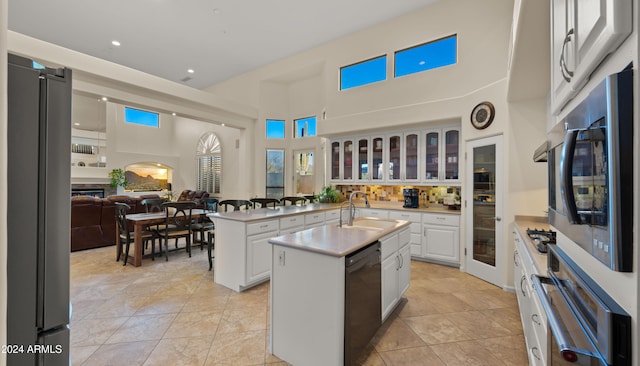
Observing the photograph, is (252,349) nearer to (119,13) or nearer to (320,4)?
(320,4)

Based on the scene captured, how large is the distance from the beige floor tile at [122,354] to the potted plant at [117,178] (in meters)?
9.62

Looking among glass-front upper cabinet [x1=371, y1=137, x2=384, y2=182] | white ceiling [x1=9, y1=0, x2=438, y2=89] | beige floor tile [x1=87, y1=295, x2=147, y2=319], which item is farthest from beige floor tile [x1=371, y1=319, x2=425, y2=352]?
white ceiling [x1=9, y1=0, x2=438, y2=89]

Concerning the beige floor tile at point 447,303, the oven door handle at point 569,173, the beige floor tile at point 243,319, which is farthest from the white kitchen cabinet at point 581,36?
the beige floor tile at point 243,319

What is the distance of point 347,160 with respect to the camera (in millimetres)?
5816

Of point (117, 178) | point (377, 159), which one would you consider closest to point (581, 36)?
point (377, 159)

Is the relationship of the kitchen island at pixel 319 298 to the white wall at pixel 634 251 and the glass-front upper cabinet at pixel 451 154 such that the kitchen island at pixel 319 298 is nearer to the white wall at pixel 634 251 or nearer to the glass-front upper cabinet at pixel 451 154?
the white wall at pixel 634 251

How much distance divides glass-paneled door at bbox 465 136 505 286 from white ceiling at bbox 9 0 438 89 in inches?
118

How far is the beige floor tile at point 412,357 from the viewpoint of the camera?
2043 mm

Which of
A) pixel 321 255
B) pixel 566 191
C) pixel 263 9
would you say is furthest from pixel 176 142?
pixel 566 191

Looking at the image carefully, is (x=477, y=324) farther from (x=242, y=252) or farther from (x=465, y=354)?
(x=242, y=252)

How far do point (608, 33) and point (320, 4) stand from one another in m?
5.06

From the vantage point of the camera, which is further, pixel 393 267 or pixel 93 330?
pixel 393 267

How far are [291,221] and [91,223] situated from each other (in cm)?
431

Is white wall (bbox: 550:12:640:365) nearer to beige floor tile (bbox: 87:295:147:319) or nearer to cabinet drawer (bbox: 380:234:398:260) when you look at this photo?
cabinet drawer (bbox: 380:234:398:260)
